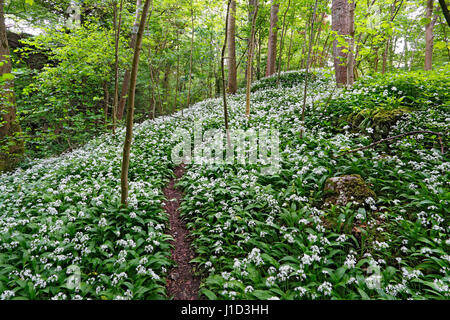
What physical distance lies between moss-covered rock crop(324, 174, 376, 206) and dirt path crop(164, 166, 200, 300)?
3.01 meters

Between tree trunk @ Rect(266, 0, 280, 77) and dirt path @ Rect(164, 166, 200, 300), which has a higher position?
tree trunk @ Rect(266, 0, 280, 77)

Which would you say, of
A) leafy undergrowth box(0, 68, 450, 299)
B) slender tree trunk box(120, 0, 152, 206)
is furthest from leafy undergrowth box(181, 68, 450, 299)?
slender tree trunk box(120, 0, 152, 206)

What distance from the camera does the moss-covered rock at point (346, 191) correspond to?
4.52 metres

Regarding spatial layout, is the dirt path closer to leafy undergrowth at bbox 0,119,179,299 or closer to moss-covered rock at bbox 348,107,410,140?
leafy undergrowth at bbox 0,119,179,299

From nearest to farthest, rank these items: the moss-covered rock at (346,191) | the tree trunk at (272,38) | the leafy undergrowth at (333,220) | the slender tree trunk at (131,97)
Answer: the leafy undergrowth at (333,220) → the slender tree trunk at (131,97) → the moss-covered rock at (346,191) → the tree trunk at (272,38)

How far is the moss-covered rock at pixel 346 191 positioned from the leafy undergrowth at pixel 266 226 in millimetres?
167

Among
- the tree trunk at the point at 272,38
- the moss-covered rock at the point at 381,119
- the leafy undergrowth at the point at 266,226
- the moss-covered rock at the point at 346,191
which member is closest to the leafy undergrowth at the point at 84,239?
the leafy undergrowth at the point at 266,226

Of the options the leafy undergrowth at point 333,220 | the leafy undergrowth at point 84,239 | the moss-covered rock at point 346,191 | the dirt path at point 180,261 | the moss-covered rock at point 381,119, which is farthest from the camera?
the moss-covered rock at point 381,119

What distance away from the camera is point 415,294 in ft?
9.70

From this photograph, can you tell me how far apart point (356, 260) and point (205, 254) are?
2.67 meters

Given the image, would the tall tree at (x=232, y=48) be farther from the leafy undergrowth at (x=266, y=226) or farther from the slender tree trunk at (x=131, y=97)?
the slender tree trunk at (x=131, y=97)

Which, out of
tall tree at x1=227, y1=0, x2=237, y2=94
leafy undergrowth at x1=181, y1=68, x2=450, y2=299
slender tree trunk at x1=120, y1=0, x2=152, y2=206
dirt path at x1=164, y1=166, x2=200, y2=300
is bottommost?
dirt path at x1=164, y1=166, x2=200, y2=300

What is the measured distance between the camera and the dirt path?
3763 millimetres

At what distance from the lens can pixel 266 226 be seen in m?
4.48
